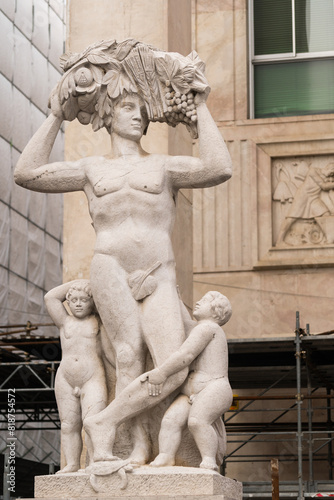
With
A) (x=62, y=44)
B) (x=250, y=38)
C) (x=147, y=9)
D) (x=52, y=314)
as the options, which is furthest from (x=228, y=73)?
(x=62, y=44)

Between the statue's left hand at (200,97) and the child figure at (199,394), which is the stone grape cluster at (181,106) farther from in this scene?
the child figure at (199,394)

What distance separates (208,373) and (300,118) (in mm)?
10973

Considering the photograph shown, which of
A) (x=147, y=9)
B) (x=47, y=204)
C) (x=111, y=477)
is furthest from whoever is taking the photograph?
(x=47, y=204)

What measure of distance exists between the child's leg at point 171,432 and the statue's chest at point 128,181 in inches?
51.8

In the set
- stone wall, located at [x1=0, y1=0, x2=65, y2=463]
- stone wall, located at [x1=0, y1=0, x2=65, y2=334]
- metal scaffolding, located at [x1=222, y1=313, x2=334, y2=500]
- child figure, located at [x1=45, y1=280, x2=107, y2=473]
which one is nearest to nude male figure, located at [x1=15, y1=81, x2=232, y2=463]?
child figure, located at [x1=45, y1=280, x2=107, y2=473]

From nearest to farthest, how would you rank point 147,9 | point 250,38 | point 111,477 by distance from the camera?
point 111,477 < point 147,9 < point 250,38

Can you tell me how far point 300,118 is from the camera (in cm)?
1697

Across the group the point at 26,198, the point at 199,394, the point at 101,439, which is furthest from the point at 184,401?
the point at 26,198

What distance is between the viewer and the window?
17.2 metres

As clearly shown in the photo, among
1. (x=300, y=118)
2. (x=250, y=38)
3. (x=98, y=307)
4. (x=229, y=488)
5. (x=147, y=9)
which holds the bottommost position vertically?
(x=229, y=488)

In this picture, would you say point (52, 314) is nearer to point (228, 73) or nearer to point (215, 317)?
point (215, 317)

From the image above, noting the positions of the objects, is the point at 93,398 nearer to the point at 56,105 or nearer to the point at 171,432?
the point at 171,432

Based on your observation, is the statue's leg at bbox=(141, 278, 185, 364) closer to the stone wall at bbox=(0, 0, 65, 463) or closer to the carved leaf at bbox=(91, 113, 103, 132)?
the carved leaf at bbox=(91, 113, 103, 132)

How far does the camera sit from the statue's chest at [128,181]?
6.71 m
